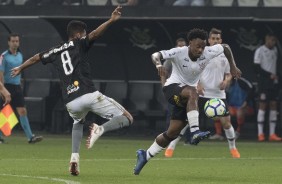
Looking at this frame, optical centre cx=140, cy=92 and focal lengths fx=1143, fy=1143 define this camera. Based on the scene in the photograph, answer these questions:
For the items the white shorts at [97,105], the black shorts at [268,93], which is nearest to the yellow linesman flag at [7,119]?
the black shorts at [268,93]

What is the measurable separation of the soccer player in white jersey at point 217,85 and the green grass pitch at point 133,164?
25 centimetres

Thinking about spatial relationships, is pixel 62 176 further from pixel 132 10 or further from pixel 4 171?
pixel 132 10

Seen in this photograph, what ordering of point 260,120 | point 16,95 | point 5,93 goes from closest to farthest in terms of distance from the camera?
point 5,93 → point 16,95 → point 260,120

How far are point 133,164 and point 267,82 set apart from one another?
9.03m

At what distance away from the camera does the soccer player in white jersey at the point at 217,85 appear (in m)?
19.7

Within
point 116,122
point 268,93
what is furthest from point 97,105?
point 268,93

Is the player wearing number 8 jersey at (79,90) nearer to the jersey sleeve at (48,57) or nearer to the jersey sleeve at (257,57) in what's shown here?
the jersey sleeve at (48,57)

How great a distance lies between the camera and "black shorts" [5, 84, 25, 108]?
2306 centimetres

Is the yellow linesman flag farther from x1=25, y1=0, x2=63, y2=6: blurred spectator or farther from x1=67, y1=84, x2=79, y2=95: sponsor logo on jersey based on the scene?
x1=67, y1=84, x2=79, y2=95: sponsor logo on jersey

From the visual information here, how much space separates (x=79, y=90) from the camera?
48.6ft

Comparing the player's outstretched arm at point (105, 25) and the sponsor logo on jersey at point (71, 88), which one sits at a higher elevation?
the player's outstretched arm at point (105, 25)

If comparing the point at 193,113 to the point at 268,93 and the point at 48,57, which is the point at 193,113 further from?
the point at 268,93

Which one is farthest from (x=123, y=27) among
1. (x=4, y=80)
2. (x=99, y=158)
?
(x=99, y=158)

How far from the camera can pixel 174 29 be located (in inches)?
1081
